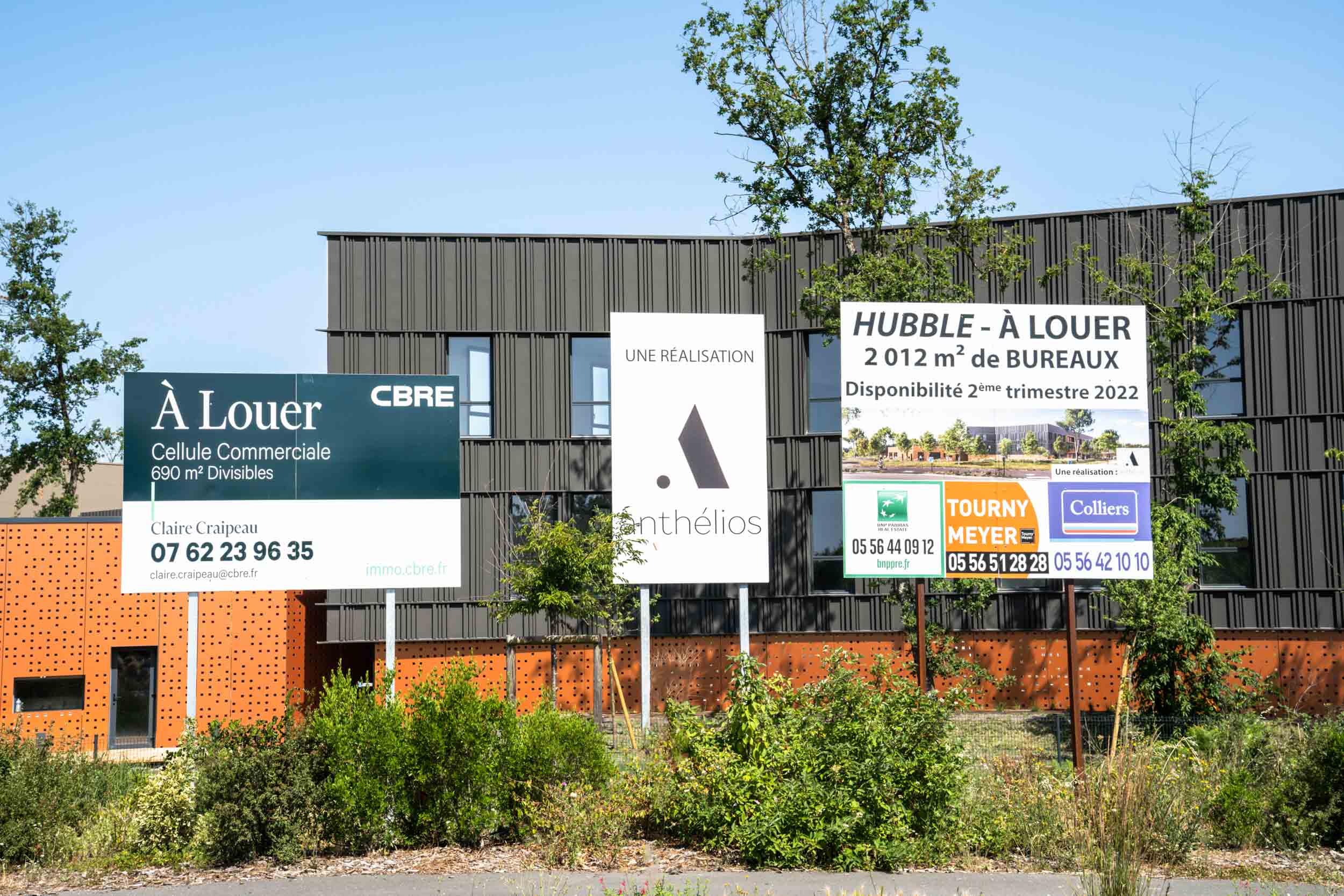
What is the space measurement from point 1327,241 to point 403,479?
76.2 ft

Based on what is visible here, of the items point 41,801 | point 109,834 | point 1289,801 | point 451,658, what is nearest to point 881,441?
point 1289,801

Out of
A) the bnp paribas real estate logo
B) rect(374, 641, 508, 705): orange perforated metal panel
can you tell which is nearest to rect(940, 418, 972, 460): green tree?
the bnp paribas real estate logo

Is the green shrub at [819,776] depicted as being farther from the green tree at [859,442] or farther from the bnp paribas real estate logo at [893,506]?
the green tree at [859,442]

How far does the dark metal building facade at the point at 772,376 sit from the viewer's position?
93.1 ft

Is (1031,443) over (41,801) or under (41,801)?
over

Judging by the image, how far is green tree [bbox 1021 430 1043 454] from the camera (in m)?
16.3

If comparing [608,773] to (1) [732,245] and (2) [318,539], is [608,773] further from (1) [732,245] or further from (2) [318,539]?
(1) [732,245]

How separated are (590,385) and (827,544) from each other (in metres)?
7.20

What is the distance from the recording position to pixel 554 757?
1241 cm

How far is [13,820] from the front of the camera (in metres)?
11.8

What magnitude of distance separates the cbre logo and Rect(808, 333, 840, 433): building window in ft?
35.2

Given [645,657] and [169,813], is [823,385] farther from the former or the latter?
[169,813]

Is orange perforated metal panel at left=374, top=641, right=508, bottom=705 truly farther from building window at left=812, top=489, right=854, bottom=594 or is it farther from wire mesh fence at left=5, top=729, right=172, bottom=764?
building window at left=812, top=489, right=854, bottom=594

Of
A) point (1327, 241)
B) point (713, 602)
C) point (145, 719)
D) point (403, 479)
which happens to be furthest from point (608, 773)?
point (1327, 241)
